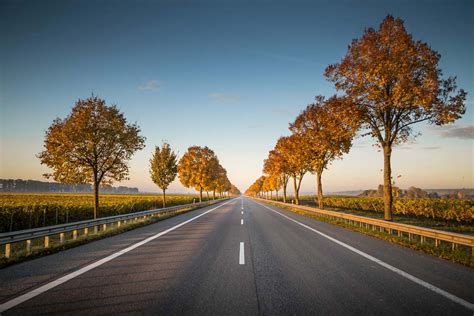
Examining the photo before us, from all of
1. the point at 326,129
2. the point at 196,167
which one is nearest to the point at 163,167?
the point at 196,167

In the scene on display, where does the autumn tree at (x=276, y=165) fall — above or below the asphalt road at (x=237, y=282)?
above

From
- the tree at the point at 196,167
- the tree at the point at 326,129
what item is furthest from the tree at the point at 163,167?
the tree at the point at 326,129

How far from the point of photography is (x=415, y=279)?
4949 mm

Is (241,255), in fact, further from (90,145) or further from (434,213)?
(434,213)

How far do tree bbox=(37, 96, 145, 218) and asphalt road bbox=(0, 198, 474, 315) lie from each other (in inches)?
420

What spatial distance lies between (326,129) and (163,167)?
2218cm

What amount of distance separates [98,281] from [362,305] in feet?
15.7

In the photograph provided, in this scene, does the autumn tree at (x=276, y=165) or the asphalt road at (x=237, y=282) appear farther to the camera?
the autumn tree at (x=276, y=165)

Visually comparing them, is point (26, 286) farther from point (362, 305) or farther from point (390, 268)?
point (390, 268)

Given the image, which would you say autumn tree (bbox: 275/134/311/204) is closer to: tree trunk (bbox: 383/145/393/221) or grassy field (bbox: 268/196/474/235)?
grassy field (bbox: 268/196/474/235)

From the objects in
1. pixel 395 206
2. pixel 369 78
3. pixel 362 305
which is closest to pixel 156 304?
pixel 362 305

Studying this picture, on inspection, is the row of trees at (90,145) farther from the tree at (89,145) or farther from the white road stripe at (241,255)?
the white road stripe at (241,255)

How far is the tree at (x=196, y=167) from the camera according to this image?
4325cm

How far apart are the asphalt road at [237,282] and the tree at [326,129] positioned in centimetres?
811
